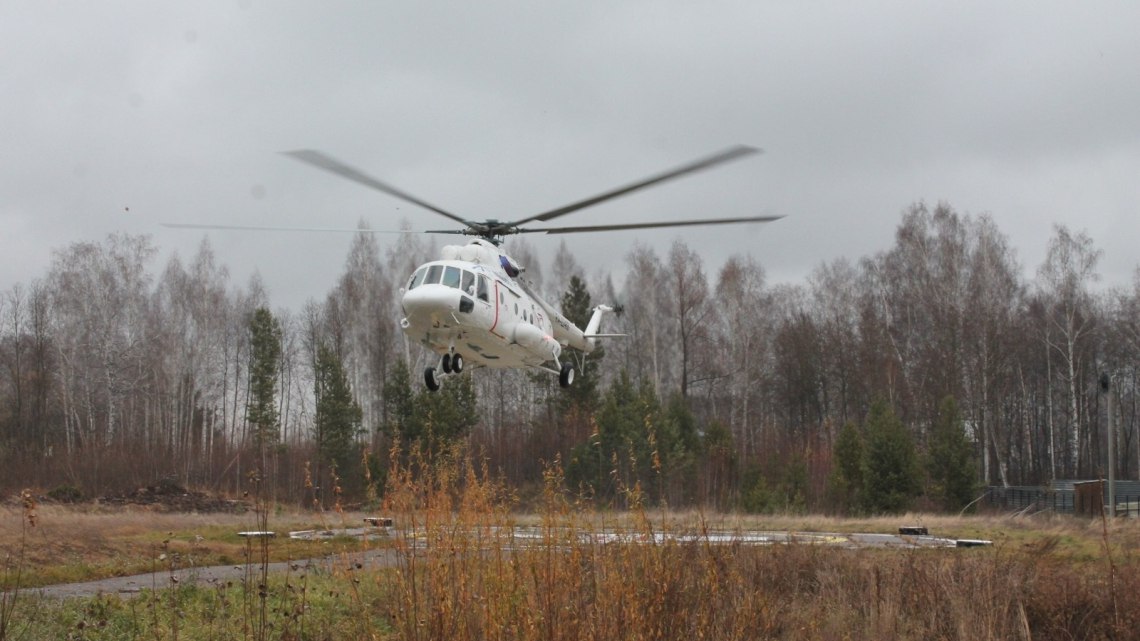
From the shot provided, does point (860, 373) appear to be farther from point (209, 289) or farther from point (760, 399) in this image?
point (209, 289)

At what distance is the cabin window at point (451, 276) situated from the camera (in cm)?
1569

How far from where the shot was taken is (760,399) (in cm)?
5794

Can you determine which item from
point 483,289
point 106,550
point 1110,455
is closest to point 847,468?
point 483,289

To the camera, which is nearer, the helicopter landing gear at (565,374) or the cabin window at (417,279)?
the cabin window at (417,279)

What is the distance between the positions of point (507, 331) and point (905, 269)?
1489 inches

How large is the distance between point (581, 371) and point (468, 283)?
25.4 metres

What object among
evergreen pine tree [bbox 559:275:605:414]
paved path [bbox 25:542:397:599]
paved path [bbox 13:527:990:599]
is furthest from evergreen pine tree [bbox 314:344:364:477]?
paved path [bbox 25:542:397:599]

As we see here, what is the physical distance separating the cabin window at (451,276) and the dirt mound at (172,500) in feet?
65.8

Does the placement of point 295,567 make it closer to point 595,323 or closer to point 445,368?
point 445,368

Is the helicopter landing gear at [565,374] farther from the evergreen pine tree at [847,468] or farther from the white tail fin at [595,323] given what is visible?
the evergreen pine tree at [847,468]

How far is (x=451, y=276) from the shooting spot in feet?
51.9

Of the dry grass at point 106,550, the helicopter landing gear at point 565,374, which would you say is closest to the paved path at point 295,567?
the dry grass at point 106,550

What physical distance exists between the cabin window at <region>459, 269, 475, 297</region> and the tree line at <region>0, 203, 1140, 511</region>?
70.6 ft

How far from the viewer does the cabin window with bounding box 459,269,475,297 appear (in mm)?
15773
